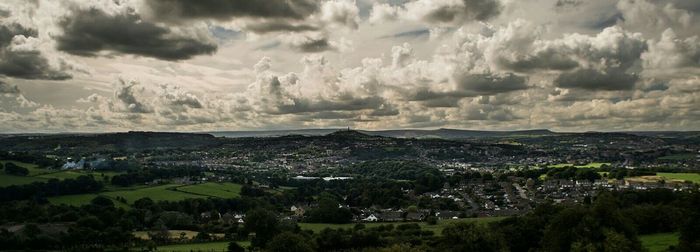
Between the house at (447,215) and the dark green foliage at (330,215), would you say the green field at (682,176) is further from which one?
the dark green foliage at (330,215)

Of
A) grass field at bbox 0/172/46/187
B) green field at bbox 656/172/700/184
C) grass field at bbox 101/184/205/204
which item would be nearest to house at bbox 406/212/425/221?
grass field at bbox 101/184/205/204

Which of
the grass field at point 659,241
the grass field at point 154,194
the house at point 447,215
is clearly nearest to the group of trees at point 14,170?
the grass field at point 154,194

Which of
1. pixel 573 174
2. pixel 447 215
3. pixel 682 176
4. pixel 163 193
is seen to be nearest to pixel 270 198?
pixel 163 193

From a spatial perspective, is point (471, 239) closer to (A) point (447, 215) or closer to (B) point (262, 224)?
(B) point (262, 224)

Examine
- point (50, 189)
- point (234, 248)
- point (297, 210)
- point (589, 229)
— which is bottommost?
point (297, 210)

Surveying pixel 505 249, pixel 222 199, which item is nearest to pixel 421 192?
pixel 222 199

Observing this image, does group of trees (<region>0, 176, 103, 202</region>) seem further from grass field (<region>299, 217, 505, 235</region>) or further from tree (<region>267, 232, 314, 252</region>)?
tree (<region>267, 232, 314, 252</region>)

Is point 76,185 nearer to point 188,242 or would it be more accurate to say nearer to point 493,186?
point 188,242
